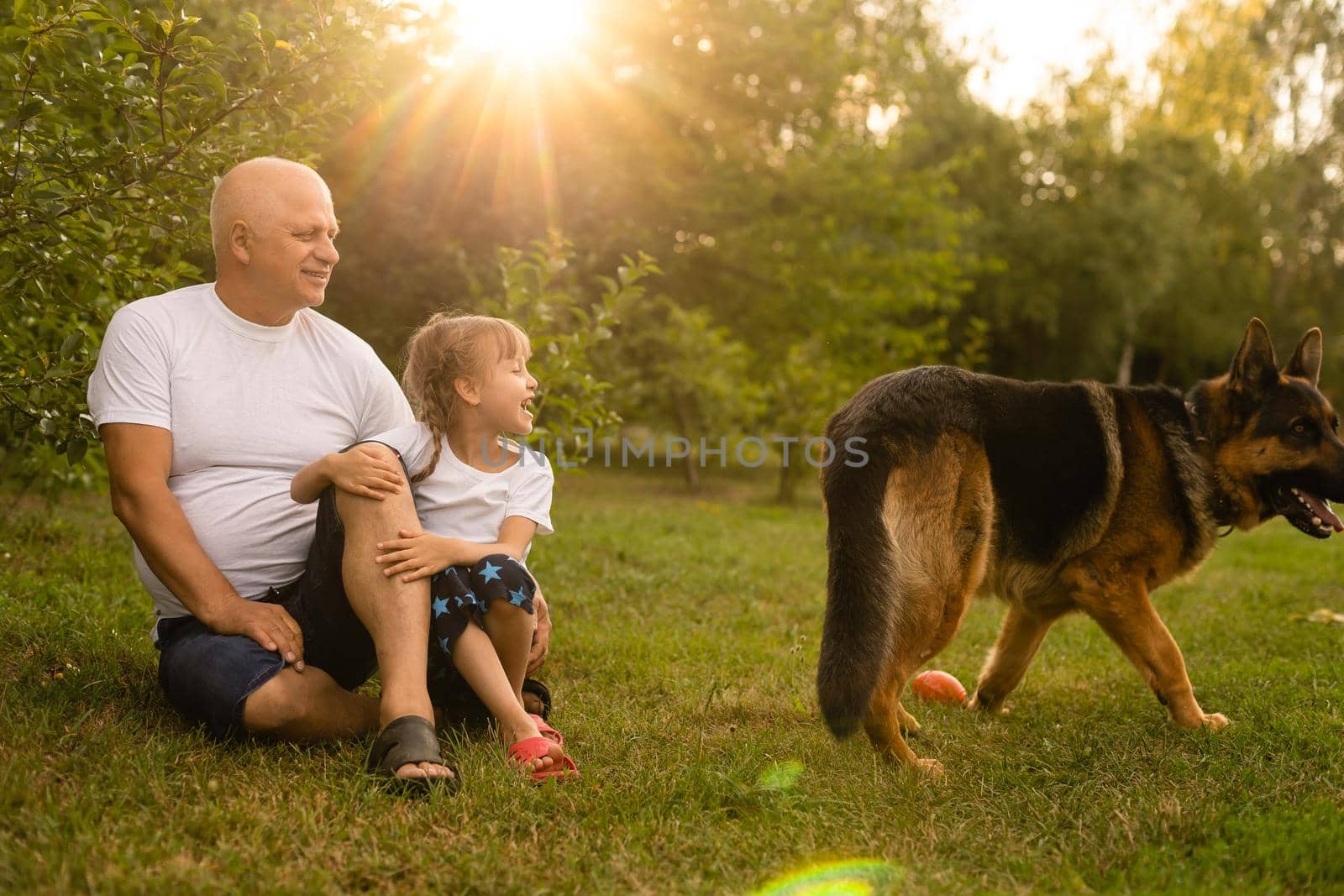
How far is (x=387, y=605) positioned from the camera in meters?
2.69

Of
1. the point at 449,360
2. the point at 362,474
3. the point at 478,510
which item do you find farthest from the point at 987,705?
the point at 362,474

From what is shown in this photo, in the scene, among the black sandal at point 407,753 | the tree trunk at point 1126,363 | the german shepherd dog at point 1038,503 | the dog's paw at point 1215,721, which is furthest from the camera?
the tree trunk at point 1126,363

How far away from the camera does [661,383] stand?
13242mm

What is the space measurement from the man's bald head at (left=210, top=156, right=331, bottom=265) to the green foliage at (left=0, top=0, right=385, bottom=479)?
1.10 ft

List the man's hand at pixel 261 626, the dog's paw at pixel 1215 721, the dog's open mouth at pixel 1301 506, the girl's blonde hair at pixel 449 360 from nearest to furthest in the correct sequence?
the man's hand at pixel 261 626
the girl's blonde hair at pixel 449 360
the dog's paw at pixel 1215 721
the dog's open mouth at pixel 1301 506

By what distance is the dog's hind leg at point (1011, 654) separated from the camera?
4020mm

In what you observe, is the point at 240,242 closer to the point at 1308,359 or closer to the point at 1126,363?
the point at 1308,359

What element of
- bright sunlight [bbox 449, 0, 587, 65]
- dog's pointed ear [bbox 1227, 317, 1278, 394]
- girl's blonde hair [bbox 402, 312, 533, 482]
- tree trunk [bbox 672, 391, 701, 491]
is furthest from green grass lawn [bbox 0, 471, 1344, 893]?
tree trunk [bbox 672, 391, 701, 491]

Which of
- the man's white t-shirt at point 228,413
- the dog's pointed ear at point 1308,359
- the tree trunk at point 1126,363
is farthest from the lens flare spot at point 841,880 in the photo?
the tree trunk at point 1126,363

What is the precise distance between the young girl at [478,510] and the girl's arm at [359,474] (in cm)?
3

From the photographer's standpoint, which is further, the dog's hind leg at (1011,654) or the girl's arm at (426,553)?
the dog's hind leg at (1011,654)

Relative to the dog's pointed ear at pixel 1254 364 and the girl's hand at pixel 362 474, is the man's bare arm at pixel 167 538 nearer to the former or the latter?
the girl's hand at pixel 362 474

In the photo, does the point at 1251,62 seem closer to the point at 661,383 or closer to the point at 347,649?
the point at 661,383

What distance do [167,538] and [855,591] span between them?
79.9 inches
